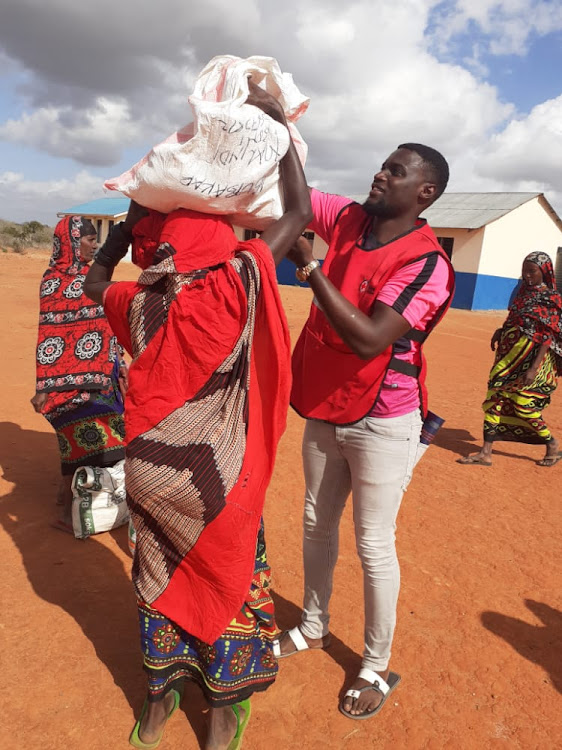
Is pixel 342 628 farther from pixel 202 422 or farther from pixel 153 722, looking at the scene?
pixel 202 422

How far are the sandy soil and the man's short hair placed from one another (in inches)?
92.2

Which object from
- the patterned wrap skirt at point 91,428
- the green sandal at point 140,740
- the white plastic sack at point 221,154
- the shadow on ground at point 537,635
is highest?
the white plastic sack at point 221,154

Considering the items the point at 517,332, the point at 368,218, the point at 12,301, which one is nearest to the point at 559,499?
the point at 517,332

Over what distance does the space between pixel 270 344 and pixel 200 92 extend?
0.89 meters

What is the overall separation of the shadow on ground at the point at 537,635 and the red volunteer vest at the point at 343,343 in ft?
5.49

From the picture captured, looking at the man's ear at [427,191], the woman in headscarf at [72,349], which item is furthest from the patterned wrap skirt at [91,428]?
the man's ear at [427,191]

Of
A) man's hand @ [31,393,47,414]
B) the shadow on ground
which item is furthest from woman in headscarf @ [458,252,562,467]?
man's hand @ [31,393,47,414]

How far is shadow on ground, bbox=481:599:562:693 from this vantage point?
128 inches

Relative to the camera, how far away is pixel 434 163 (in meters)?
2.53

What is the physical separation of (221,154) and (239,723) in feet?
7.29

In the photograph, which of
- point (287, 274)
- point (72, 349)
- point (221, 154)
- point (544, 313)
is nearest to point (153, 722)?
point (221, 154)

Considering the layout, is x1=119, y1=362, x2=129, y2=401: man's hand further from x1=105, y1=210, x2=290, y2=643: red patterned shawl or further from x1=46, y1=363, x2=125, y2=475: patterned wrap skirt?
x1=105, y1=210, x2=290, y2=643: red patterned shawl

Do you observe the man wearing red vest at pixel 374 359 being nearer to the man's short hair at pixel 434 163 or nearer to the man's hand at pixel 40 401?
the man's short hair at pixel 434 163

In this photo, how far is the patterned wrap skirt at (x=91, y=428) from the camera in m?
4.25
